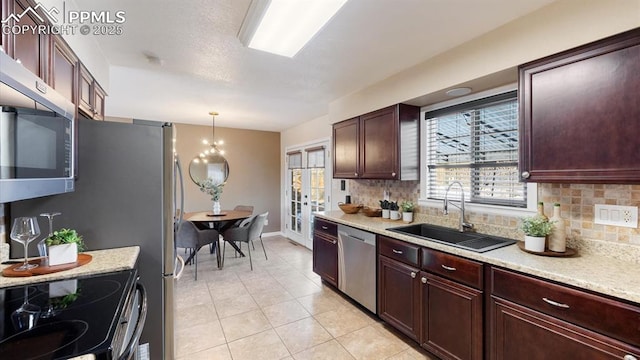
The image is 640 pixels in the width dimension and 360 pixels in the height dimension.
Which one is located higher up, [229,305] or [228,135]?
[228,135]

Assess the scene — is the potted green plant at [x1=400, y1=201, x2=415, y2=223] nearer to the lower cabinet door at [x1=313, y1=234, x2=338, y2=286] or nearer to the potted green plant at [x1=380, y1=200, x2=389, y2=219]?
the potted green plant at [x1=380, y1=200, x2=389, y2=219]

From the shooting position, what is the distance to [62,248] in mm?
1481

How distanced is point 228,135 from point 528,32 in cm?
519

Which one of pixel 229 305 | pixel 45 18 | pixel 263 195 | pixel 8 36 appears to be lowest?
pixel 229 305

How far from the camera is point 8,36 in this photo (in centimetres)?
105

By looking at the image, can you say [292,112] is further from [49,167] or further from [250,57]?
[49,167]

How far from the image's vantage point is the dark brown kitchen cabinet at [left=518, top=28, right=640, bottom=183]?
1.35 m

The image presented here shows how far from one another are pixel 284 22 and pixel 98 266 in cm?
183

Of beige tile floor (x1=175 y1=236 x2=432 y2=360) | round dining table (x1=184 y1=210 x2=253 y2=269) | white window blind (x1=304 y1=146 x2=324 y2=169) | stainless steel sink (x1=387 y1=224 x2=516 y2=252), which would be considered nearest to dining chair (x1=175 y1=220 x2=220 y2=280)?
round dining table (x1=184 y1=210 x2=253 y2=269)

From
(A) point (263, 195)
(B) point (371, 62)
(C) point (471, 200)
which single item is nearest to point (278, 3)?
(B) point (371, 62)

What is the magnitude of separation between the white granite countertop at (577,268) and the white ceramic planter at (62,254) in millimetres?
2251

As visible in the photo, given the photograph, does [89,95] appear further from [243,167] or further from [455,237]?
[243,167]

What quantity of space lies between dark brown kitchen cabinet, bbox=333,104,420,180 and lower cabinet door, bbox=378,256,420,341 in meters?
0.92

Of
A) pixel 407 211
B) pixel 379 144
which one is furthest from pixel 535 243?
pixel 379 144
